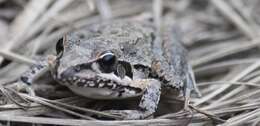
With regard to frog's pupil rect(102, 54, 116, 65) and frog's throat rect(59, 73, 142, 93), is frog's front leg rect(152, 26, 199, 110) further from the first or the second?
frog's pupil rect(102, 54, 116, 65)

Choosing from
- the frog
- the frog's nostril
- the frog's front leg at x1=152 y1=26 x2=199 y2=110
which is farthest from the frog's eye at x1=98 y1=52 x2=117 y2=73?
the frog's front leg at x1=152 y1=26 x2=199 y2=110

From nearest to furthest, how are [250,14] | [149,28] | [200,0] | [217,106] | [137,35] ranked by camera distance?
[217,106] < [137,35] < [149,28] < [250,14] < [200,0]

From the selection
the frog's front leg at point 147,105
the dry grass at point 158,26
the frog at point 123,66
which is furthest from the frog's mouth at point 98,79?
the dry grass at point 158,26

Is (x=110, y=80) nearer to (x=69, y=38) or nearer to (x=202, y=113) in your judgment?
(x=69, y=38)

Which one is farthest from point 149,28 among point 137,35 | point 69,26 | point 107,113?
point 107,113

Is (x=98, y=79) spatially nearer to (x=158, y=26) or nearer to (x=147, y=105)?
(x=147, y=105)

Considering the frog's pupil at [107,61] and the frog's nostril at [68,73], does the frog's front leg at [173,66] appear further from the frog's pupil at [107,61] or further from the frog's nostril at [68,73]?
the frog's nostril at [68,73]

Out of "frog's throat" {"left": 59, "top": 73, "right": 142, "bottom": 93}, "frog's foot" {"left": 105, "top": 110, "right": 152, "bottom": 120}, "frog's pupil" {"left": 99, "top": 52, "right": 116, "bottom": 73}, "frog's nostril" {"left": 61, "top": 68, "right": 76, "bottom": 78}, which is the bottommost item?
"frog's foot" {"left": 105, "top": 110, "right": 152, "bottom": 120}
